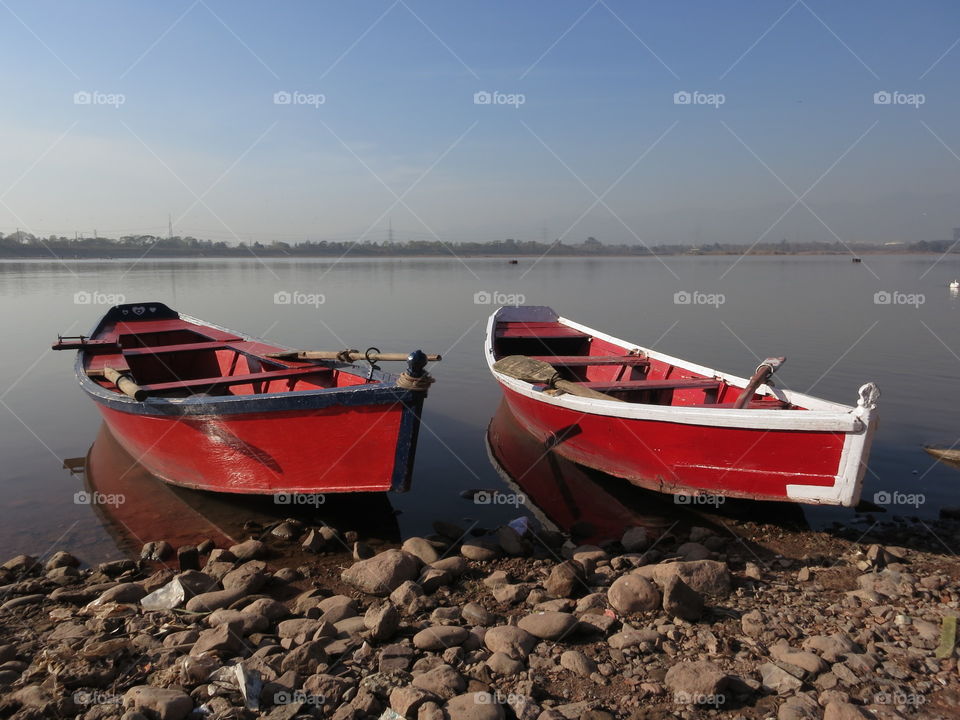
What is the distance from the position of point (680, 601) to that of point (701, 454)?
8.49 ft

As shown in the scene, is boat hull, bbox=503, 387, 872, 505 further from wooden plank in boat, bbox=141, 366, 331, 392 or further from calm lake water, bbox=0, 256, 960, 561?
wooden plank in boat, bbox=141, 366, 331, 392

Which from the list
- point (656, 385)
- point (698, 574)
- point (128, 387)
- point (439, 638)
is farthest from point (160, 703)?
point (656, 385)

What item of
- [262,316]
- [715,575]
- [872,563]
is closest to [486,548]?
[715,575]

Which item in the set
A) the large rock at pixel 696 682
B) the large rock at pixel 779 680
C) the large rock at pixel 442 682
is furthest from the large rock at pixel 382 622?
the large rock at pixel 779 680

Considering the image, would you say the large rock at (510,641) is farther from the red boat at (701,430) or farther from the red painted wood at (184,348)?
the red painted wood at (184,348)

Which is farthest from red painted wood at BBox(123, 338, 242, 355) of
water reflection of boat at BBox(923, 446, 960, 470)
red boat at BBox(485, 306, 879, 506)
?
water reflection of boat at BBox(923, 446, 960, 470)

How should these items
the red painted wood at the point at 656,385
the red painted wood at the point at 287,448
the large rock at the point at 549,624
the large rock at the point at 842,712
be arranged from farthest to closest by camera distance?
the red painted wood at the point at 656,385
the red painted wood at the point at 287,448
the large rock at the point at 549,624
the large rock at the point at 842,712

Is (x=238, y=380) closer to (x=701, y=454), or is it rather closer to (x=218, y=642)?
(x=218, y=642)

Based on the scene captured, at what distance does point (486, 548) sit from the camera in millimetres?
6465

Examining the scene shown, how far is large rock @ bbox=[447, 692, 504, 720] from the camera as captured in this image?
3.75 meters

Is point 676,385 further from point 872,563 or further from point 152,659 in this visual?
point 152,659

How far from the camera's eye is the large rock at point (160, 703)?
374cm

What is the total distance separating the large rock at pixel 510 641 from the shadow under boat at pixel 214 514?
2.80 meters

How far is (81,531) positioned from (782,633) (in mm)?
7480
